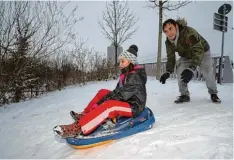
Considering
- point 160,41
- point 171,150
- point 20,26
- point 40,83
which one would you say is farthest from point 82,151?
point 40,83

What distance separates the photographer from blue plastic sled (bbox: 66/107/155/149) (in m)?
2.43

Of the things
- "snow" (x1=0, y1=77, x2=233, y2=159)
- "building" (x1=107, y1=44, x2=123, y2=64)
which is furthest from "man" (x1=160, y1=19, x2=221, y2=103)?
"building" (x1=107, y1=44, x2=123, y2=64)

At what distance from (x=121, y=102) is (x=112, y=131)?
328mm

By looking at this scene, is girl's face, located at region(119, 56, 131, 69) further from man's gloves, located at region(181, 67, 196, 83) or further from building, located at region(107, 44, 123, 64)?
building, located at region(107, 44, 123, 64)

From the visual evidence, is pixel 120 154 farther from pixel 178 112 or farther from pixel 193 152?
pixel 178 112

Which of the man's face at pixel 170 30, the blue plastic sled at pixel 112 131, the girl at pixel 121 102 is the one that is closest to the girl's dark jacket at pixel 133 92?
the girl at pixel 121 102

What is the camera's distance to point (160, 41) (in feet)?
34.2

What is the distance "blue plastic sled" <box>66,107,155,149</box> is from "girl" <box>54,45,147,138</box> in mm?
57

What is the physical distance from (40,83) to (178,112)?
918 cm

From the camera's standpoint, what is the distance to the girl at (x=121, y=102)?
246cm

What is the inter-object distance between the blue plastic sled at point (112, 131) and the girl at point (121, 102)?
0.19 feet

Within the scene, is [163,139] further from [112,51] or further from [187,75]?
[112,51]

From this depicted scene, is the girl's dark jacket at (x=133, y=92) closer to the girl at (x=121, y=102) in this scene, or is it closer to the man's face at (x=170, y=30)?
the girl at (x=121, y=102)

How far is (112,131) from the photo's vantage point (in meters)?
2.52
